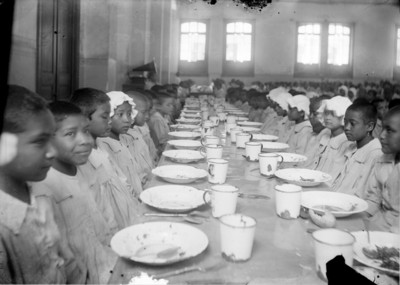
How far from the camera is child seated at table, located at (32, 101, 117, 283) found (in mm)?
1663

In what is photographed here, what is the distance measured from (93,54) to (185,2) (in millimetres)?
11606

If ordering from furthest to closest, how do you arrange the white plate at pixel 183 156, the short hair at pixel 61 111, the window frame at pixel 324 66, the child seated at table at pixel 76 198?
1. the window frame at pixel 324 66
2. the white plate at pixel 183 156
3. the short hair at pixel 61 111
4. the child seated at table at pixel 76 198

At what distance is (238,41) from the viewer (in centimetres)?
1680

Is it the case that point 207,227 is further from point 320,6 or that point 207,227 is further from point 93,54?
point 320,6

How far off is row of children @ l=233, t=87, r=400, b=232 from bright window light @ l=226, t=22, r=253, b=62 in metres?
12.7

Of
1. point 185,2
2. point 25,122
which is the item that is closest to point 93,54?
point 25,122

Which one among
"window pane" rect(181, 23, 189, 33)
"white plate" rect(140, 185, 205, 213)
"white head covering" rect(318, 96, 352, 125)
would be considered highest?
"window pane" rect(181, 23, 189, 33)

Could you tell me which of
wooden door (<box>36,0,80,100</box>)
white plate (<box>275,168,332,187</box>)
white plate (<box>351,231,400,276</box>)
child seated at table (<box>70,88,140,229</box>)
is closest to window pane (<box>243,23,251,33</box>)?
wooden door (<box>36,0,80,100</box>)

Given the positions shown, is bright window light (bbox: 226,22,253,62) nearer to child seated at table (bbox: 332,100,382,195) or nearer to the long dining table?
child seated at table (bbox: 332,100,382,195)

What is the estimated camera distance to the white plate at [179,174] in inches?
82.3

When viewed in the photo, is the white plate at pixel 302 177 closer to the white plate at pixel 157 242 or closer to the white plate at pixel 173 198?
the white plate at pixel 173 198

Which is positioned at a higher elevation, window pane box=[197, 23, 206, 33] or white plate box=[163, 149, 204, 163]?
window pane box=[197, 23, 206, 33]

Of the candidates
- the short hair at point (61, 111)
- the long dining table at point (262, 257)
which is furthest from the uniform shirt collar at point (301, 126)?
the short hair at point (61, 111)

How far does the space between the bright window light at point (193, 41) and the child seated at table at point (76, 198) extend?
1529 cm
